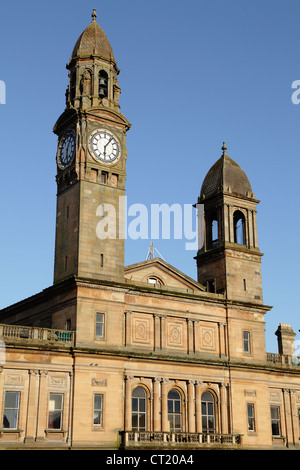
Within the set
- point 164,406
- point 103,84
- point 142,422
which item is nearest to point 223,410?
point 164,406

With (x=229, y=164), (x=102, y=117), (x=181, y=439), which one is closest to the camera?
(x=181, y=439)

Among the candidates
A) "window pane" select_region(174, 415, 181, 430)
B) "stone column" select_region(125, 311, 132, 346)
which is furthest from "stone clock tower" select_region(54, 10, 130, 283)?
"window pane" select_region(174, 415, 181, 430)

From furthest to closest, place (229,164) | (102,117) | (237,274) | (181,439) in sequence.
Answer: (229,164) < (237,274) < (102,117) < (181,439)

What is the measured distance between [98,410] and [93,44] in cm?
2967

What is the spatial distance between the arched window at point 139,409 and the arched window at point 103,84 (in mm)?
23810

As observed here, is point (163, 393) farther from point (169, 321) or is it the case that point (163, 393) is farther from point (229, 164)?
point (229, 164)

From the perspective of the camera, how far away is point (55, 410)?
45156 mm

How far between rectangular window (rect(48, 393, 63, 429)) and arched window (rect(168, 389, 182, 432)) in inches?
372

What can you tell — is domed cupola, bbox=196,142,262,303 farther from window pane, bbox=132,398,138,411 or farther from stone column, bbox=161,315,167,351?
window pane, bbox=132,398,138,411

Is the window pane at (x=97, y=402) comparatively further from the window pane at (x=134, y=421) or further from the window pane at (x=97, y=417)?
the window pane at (x=134, y=421)
